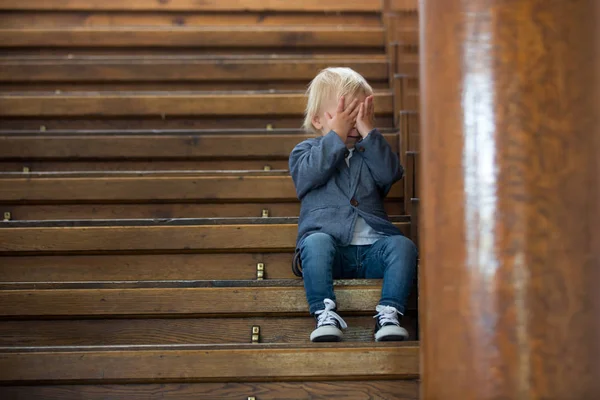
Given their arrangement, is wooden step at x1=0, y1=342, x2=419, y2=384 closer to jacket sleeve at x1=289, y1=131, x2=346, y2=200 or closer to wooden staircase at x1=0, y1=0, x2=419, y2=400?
wooden staircase at x1=0, y1=0, x2=419, y2=400

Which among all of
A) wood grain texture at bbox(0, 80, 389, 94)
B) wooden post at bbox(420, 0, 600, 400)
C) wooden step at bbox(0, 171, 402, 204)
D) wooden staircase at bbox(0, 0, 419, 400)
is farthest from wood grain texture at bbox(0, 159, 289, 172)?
wooden post at bbox(420, 0, 600, 400)

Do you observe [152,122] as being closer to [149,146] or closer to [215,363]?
[149,146]

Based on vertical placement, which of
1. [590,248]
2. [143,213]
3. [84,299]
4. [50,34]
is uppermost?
[50,34]

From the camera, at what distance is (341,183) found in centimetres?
267

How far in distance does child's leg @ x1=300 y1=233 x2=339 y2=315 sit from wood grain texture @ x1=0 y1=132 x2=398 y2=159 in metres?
1.02

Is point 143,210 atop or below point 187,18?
below

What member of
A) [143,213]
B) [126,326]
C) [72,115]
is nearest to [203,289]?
[126,326]

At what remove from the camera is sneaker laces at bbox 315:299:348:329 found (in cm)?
227

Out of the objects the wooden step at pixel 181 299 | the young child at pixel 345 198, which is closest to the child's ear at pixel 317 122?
the young child at pixel 345 198

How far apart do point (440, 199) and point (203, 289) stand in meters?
1.17

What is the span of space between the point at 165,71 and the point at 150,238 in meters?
1.41

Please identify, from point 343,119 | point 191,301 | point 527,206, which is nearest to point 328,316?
point 191,301

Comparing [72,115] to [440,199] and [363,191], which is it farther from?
[440,199]

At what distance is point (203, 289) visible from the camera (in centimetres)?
246
